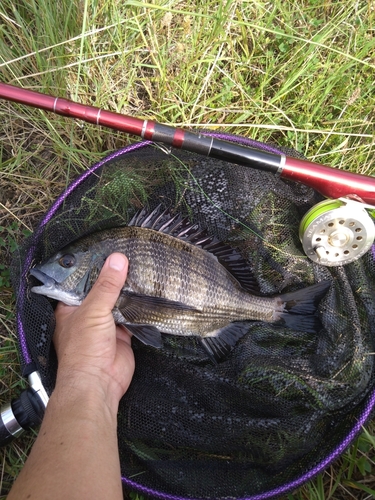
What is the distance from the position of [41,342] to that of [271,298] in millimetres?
1448

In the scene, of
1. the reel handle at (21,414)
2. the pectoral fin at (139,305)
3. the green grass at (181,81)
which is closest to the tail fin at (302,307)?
the pectoral fin at (139,305)

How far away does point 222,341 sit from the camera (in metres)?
2.66

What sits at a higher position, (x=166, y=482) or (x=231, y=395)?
(x=231, y=395)

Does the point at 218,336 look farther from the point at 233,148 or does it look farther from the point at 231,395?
the point at 233,148

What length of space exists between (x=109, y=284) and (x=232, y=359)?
38.1 inches

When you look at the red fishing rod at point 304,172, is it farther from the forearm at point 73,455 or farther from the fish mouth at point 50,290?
the forearm at point 73,455

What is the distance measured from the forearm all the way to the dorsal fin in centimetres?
108

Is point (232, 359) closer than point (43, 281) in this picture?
No

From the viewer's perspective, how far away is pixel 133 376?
102 inches

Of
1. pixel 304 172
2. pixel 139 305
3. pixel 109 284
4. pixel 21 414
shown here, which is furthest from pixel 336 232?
pixel 21 414

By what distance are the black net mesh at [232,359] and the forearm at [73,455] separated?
1.64 feet

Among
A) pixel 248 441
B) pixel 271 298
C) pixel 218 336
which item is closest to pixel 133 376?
pixel 218 336

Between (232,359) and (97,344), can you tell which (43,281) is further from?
(232,359)

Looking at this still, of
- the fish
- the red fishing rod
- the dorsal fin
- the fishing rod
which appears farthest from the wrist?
the red fishing rod
